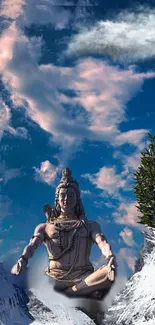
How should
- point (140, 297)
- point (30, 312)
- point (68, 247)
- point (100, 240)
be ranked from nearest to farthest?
1. point (140, 297)
2. point (30, 312)
3. point (100, 240)
4. point (68, 247)

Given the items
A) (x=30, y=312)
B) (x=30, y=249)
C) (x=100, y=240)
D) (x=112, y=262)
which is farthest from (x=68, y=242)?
(x=30, y=312)

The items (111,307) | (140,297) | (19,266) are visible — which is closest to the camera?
(140,297)

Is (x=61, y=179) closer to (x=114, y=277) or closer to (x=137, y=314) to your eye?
(x=114, y=277)

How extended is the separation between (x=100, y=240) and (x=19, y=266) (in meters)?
3.23

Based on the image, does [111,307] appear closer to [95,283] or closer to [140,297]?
[140,297]

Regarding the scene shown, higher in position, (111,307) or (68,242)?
(68,242)

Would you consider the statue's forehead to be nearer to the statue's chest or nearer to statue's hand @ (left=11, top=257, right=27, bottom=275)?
the statue's chest

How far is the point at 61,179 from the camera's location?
1958 cm

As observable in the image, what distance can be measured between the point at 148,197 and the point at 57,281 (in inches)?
183

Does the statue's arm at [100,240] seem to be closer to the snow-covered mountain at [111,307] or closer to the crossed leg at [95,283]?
the crossed leg at [95,283]

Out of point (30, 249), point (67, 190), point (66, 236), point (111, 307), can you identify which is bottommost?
point (111, 307)

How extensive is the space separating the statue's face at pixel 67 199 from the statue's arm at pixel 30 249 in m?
1.13

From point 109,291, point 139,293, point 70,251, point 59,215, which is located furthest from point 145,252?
point 59,215

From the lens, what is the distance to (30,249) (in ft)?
59.8
